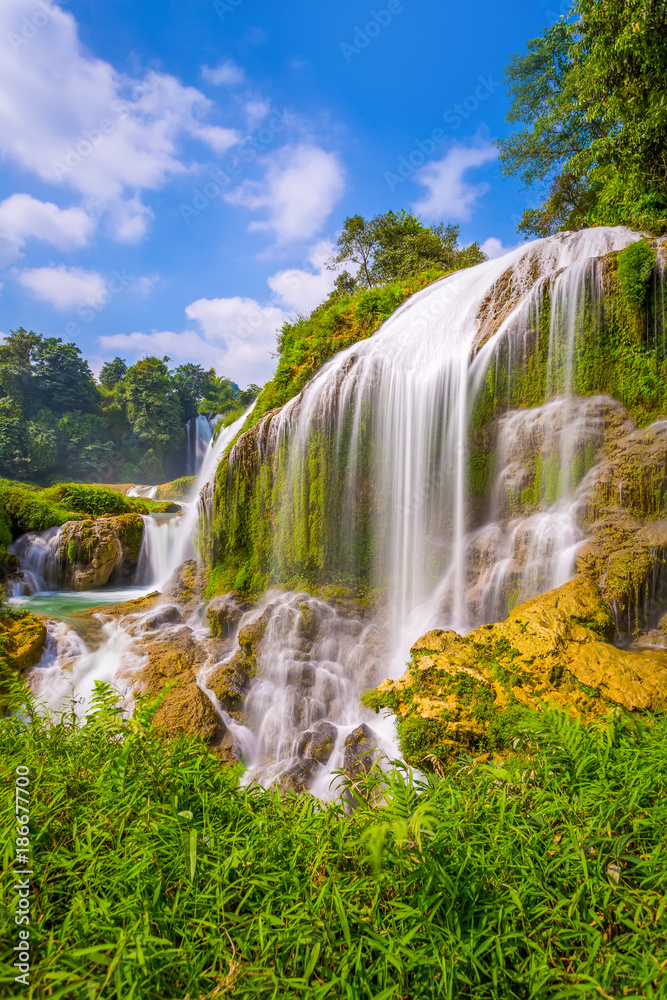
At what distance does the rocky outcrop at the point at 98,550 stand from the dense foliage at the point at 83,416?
16241 millimetres

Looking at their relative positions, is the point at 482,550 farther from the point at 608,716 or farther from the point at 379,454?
the point at 608,716

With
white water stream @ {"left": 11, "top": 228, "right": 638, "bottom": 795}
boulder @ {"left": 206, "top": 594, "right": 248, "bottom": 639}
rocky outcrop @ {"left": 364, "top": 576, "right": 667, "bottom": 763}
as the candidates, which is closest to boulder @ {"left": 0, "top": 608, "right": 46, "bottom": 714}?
white water stream @ {"left": 11, "top": 228, "right": 638, "bottom": 795}

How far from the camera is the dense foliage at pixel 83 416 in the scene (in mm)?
28656

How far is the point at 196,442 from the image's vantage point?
4084cm

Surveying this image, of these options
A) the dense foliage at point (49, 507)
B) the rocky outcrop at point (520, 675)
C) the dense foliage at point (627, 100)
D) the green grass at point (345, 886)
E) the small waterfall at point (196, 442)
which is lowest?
the rocky outcrop at point (520, 675)

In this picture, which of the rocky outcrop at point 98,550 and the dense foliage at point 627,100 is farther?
the rocky outcrop at point 98,550

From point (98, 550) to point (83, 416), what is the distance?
2397cm

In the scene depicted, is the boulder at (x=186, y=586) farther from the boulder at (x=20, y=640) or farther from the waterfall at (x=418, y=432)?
the boulder at (x=20, y=640)

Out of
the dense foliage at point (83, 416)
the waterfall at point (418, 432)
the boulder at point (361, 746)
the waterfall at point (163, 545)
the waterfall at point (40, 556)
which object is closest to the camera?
the boulder at point (361, 746)

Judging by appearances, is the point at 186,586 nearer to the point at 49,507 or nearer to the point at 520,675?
the point at 49,507

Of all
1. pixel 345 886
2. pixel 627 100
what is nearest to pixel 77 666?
pixel 345 886

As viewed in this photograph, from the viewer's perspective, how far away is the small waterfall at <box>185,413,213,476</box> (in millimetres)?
40469

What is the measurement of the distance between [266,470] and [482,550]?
511 cm

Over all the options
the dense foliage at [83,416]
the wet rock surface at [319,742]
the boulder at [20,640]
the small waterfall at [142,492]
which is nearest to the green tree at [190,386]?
the dense foliage at [83,416]
